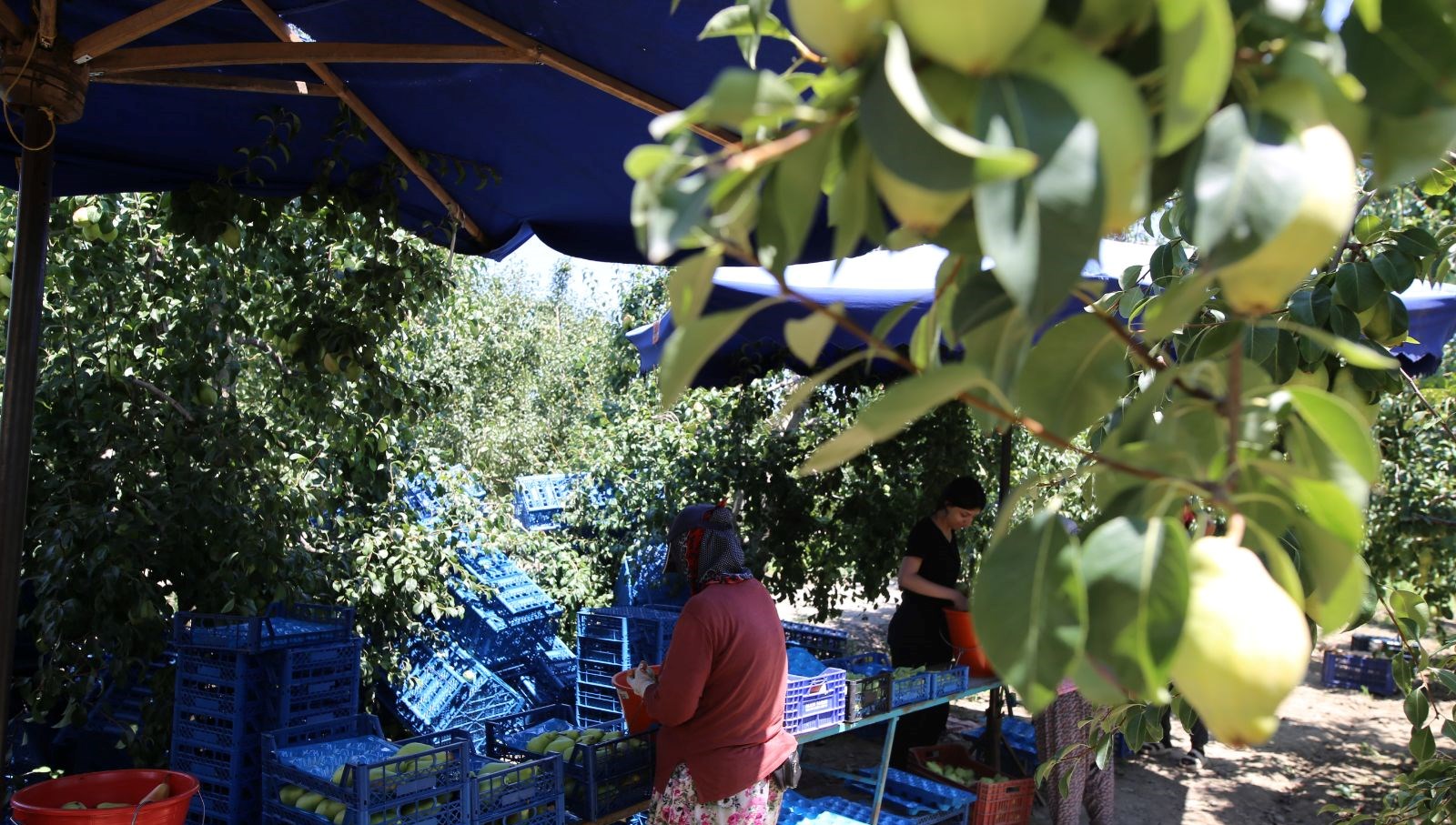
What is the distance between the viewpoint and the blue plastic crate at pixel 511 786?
2.71 metres

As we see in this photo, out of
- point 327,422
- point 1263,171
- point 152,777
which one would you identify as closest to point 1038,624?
point 1263,171

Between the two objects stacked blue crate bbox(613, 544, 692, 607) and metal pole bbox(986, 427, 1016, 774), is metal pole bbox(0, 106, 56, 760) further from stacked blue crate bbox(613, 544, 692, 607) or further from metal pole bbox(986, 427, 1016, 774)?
metal pole bbox(986, 427, 1016, 774)

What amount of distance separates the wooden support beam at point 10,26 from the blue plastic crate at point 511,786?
2.00m

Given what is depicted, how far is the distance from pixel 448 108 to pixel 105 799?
1828mm

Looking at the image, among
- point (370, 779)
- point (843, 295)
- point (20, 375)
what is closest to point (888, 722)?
point (843, 295)

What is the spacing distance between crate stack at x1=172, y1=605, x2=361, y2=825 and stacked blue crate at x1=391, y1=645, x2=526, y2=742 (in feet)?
4.42

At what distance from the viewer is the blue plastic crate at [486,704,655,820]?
9.89 feet

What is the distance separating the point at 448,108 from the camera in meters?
2.62

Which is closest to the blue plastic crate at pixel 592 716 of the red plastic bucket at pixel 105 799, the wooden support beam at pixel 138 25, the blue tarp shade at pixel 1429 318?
the red plastic bucket at pixel 105 799

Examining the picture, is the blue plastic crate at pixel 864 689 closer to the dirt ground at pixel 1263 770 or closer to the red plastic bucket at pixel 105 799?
the dirt ground at pixel 1263 770

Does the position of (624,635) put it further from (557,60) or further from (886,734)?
(557,60)

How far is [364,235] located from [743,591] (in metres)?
1.60

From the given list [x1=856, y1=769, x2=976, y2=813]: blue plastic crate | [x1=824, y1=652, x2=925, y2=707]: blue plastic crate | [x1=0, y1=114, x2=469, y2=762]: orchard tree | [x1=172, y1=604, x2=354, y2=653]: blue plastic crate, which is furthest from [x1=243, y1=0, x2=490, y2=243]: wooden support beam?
[x1=856, y1=769, x2=976, y2=813]: blue plastic crate

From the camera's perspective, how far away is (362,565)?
4.17m
